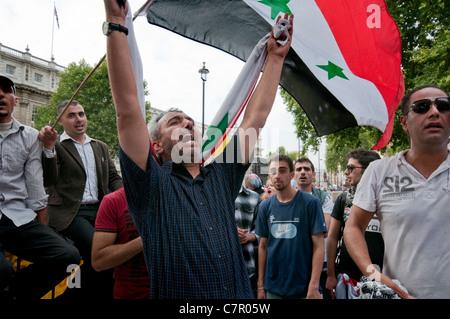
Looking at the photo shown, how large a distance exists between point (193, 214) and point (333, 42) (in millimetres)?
2150

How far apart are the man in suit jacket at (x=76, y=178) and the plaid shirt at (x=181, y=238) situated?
192cm

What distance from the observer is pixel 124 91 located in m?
1.35

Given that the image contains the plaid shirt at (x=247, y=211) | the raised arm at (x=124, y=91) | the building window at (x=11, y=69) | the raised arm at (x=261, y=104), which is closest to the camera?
the raised arm at (x=124, y=91)

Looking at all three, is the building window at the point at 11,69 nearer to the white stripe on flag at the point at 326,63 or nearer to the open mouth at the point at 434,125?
the white stripe on flag at the point at 326,63

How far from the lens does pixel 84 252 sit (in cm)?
312

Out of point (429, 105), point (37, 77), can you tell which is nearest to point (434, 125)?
point (429, 105)

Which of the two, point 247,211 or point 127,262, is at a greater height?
point 247,211

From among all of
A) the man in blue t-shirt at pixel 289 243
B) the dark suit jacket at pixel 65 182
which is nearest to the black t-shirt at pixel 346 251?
the man in blue t-shirt at pixel 289 243

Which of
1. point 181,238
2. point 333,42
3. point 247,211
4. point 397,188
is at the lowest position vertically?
point 247,211

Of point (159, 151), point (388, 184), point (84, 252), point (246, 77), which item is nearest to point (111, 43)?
point (159, 151)

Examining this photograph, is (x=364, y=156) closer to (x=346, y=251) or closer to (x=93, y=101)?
(x=346, y=251)

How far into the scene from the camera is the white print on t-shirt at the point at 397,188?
2008mm

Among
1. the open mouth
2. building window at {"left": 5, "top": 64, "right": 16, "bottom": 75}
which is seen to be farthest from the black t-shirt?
building window at {"left": 5, "top": 64, "right": 16, "bottom": 75}

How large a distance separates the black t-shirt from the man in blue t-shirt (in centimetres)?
24
